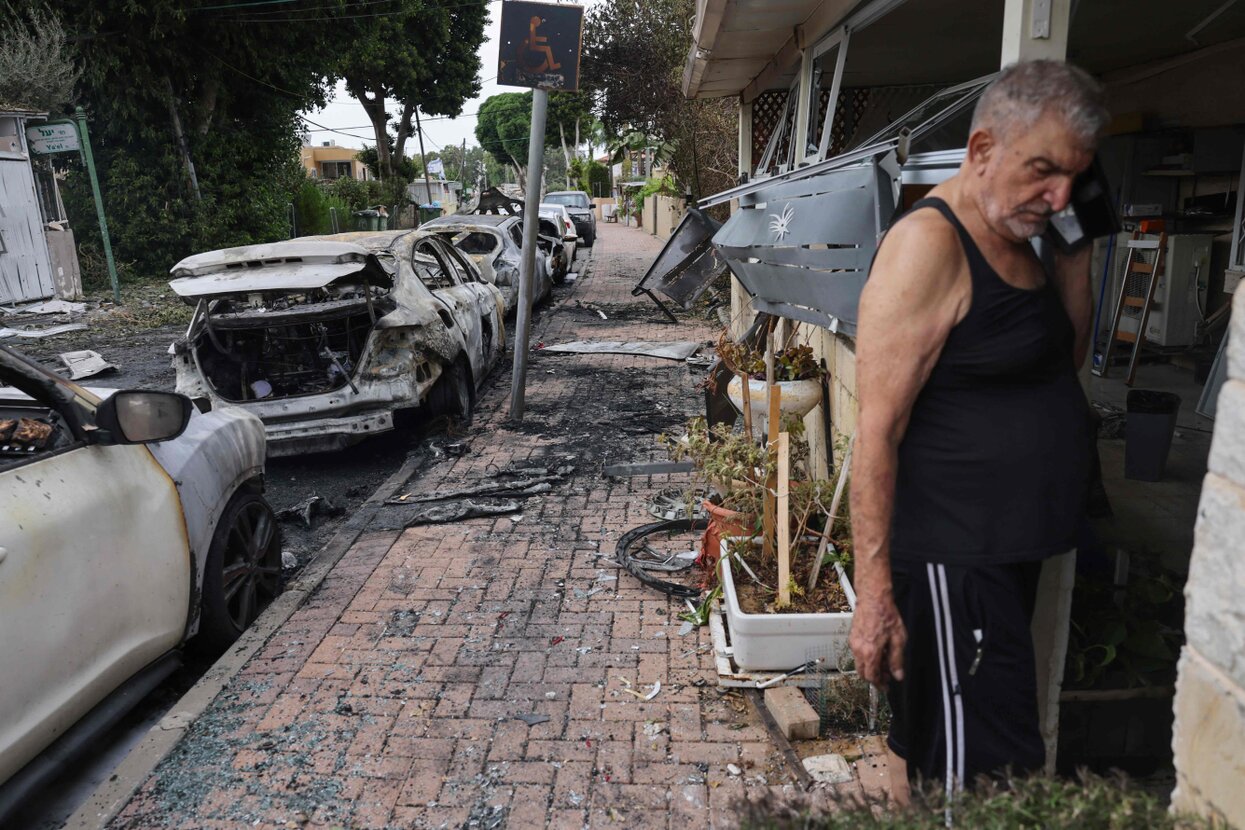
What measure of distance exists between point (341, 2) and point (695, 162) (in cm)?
922

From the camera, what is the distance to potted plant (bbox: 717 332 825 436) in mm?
4461

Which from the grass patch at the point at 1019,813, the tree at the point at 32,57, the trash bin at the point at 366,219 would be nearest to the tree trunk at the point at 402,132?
the trash bin at the point at 366,219

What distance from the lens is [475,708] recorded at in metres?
3.53

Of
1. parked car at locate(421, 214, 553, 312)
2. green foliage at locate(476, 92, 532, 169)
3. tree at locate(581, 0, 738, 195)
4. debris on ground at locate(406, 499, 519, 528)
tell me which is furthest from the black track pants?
green foliage at locate(476, 92, 532, 169)

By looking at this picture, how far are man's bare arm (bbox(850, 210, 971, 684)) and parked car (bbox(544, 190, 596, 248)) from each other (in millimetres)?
24976

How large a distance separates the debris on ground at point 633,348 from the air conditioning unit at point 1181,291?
482 centimetres

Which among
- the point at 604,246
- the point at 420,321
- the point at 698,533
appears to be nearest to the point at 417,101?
the point at 604,246

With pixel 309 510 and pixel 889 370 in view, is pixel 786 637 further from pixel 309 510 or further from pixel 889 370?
pixel 309 510

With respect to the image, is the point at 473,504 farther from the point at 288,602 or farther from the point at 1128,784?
the point at 1128,784

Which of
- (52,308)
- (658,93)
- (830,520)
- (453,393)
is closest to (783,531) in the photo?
(830,520)

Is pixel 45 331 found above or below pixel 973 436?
below

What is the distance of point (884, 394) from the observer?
1975mm

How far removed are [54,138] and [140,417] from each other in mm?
16699

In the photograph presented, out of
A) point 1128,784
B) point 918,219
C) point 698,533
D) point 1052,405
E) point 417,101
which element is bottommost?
point 698,533
